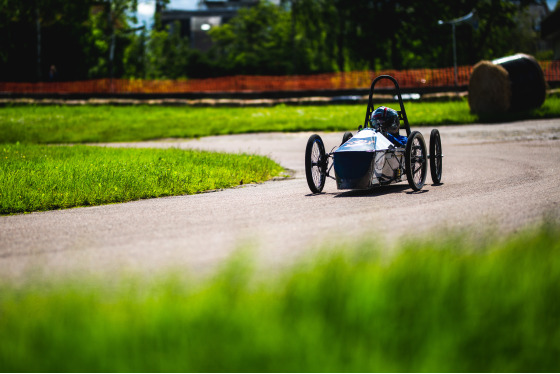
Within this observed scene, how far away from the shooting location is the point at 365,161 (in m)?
8.48

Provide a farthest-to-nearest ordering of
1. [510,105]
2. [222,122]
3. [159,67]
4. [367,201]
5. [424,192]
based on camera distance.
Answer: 1. [159,67]
2. [222,122]
3. [510,105]
4. [424,192]
5. [367,201]

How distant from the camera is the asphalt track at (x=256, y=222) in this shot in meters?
4.85

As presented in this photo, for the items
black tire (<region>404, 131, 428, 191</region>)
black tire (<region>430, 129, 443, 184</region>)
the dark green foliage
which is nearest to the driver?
black tire (<region>404, 131, 428, 191</region>)

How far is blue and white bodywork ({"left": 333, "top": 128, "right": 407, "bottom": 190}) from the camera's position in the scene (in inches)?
334

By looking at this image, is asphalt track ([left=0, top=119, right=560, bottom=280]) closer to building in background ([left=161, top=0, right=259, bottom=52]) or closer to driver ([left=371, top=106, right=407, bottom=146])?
driver ([left=371, top=106, right=407, bottom=146])

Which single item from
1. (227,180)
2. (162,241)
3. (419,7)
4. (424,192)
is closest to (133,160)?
(227,180)

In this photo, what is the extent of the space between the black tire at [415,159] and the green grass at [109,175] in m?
3.01

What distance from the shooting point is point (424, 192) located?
28.2 ft

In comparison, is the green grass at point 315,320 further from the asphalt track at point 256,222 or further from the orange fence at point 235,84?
the orange fence at point 235,84

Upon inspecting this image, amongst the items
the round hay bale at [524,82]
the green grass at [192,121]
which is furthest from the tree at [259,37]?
the round hay bale at [524,82]

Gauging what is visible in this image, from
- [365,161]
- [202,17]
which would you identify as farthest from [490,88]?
[202,17]

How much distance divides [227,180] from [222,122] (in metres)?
18.0

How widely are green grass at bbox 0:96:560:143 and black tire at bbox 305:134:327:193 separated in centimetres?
1526

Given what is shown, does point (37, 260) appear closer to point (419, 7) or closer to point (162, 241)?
point (162, 241)
